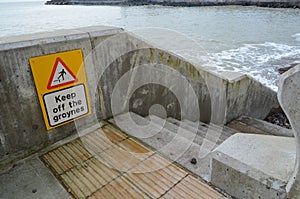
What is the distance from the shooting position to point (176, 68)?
441 centimetres

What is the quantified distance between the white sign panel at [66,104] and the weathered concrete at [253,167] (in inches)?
75.3

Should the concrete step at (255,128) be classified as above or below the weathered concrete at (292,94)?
below

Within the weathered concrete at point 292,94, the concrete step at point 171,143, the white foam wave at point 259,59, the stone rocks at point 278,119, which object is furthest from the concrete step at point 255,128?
the white foam wave at point 259,59

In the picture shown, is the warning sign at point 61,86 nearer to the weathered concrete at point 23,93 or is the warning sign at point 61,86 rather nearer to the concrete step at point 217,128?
the weathered concrete at point 23,93

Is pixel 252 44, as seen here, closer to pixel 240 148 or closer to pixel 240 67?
pixel 240 67

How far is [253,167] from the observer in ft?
6.86

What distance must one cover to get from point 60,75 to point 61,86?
146 millimetres

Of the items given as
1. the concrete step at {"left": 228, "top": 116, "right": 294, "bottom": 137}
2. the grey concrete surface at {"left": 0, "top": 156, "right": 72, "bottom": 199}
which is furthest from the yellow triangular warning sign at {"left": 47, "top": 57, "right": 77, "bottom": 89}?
the concrete step at {"left": 228, "top": 116, "right": 294, "bottom": 137}

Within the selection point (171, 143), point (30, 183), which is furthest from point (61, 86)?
point (171, 143)

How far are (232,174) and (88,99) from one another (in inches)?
83.2

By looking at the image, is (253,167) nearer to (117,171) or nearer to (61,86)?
(117,171)

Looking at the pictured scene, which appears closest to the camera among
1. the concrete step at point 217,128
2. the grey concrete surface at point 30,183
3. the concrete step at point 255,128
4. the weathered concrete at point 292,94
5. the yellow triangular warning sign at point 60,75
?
the weathered concrete at point 292,94

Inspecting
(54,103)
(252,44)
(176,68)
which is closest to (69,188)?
(54,103)

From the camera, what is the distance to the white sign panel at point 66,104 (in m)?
2.92
